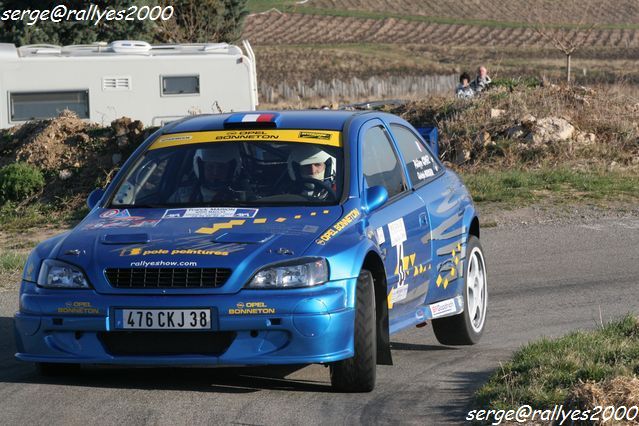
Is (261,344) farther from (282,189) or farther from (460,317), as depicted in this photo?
(460,317)

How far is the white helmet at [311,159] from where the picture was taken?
7535mm

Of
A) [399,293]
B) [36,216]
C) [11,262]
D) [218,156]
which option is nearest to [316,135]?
[218,156]

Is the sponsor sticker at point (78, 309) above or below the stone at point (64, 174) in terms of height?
above

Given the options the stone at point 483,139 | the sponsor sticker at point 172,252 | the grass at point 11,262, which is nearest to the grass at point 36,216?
the grass at point 11,262

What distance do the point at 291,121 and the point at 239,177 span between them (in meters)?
0.58

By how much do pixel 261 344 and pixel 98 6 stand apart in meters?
30.8

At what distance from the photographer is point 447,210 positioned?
842cm

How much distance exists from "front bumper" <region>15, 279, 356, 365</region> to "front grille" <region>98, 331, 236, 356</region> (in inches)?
0.6

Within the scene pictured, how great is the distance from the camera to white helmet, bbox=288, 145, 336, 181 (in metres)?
7.54

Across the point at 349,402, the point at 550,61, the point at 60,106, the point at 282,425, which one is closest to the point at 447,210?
the point at 349,402

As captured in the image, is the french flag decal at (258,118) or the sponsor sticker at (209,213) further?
the french flag decal at (258,118)

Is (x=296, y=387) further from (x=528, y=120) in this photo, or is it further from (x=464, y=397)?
(x=528, y=120)

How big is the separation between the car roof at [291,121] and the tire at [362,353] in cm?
146

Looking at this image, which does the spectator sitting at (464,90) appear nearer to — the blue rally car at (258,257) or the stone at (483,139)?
the stone at (483,139)
